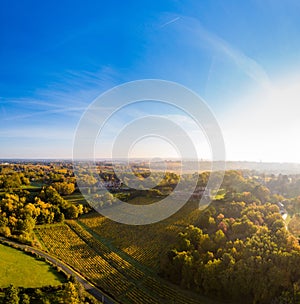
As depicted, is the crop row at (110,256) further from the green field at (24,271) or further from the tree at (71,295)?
the tree at (71,295)

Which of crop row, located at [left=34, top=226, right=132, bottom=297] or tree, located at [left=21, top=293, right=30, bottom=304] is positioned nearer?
tree, located at [left=21, top=293, right=30, bottom=304]

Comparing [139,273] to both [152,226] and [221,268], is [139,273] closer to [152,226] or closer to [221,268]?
[221,268]

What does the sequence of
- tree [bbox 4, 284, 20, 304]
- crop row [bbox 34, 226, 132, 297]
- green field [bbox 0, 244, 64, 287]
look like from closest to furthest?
tree [bbox 4, 284, 20, 304] < green field [bbox 0, 244, 64, 287] < crop row [bbox 34, 226, 132, 297]

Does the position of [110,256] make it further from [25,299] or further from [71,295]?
[25,299]

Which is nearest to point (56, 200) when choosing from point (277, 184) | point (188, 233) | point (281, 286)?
point (188, 233)

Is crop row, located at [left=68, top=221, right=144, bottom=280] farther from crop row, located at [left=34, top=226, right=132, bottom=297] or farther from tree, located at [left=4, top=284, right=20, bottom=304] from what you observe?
tree, located at [left=4, top=284, right=20, bottom=304]

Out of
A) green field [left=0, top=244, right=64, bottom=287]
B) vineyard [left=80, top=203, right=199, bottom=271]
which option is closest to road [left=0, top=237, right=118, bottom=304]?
green field [left=0, top=244, right=64, bottom=287]
